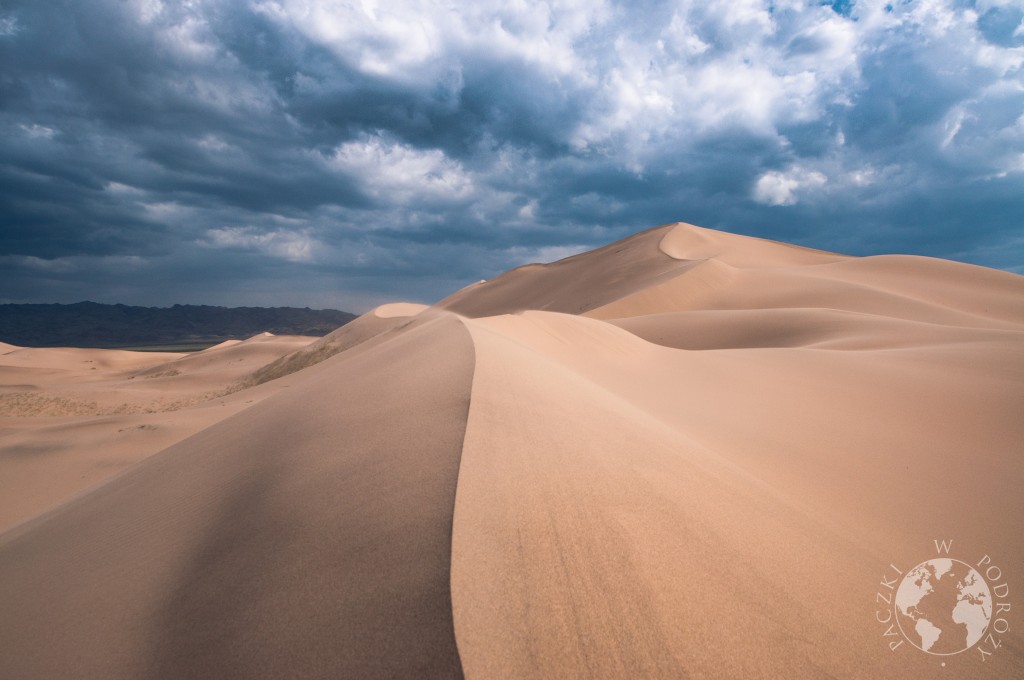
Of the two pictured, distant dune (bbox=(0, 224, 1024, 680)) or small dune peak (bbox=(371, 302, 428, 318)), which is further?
small dune peak (bbox=(371, 302, 428, 318))

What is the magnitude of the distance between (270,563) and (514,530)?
0.97 meters

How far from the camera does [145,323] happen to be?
107 meters

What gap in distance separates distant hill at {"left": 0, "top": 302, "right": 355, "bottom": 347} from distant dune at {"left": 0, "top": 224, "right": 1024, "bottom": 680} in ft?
289

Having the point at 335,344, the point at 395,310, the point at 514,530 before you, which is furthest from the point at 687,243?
the point at 514,530

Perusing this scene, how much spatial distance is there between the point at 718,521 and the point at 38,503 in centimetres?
688

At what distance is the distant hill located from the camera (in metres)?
92.6

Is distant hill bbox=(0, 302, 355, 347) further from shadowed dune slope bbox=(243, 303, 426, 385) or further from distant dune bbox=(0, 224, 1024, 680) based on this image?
distant dune bbox=(0, 224, 1024, 680)

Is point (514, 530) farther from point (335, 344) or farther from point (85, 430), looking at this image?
point (335, 344)

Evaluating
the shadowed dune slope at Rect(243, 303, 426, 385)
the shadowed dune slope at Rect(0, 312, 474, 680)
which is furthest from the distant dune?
the shadowed dune slope at Rect(243, 303, 426, 385)

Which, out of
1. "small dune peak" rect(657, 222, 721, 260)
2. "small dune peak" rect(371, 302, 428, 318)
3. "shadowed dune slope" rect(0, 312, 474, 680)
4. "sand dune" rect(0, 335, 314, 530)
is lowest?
"sand dune" rect(0, 335, 314, 530)

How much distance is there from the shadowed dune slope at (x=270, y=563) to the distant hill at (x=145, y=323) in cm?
8864

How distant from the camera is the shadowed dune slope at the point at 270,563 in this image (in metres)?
1.63

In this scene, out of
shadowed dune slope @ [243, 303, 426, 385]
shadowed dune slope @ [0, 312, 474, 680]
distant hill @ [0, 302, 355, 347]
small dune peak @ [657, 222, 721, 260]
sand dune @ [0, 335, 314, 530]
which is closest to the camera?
shadowed dune slope @ [0, 312, 474, 680]

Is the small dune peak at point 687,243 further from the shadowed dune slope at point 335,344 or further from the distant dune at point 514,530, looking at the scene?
the distant dune at point 514,530
